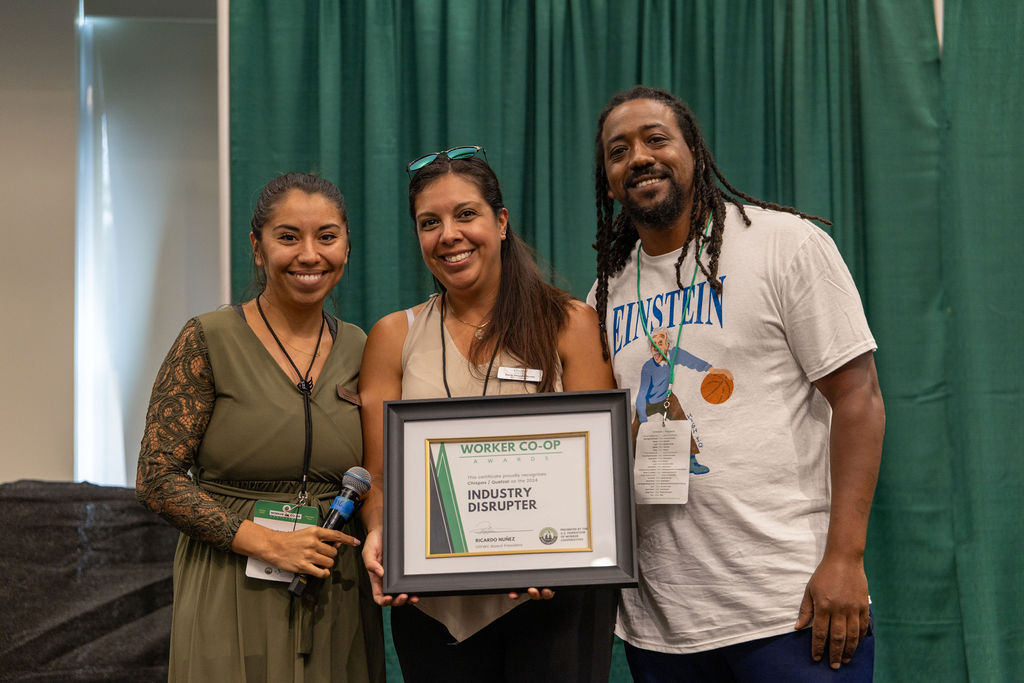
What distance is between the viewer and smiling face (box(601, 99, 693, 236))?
6.20 feet

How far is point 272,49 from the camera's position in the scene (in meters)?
3.19

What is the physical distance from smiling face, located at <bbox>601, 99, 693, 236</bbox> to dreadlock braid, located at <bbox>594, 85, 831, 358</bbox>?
0.10 ft

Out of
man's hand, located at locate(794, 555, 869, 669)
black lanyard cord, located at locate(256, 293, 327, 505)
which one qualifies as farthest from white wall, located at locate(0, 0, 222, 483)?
man's hand, located at locate(794, 555, 869, 669)

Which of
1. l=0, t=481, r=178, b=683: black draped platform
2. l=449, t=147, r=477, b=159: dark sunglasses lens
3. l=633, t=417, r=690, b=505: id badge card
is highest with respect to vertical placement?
l=449, t=147, r=477, b=159: dark sunglasses lens

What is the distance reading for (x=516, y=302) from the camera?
6.41 ft

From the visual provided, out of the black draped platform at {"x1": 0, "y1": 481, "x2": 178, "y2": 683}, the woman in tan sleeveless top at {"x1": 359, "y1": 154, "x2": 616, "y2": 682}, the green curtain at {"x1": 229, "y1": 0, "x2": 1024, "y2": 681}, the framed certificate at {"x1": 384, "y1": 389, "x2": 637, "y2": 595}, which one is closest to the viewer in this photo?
the framed certificate at {"x1": 384, "y1": 389, "x2": 637, "y2": 595}

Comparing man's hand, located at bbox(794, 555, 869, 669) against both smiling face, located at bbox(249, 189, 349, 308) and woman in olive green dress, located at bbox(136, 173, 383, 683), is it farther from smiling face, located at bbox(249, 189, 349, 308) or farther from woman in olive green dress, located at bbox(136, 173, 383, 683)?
smiling face, located at bbox(249, 189, 349, 308)

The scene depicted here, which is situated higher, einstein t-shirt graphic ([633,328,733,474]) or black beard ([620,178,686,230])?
black beard ([620,178,686,230])

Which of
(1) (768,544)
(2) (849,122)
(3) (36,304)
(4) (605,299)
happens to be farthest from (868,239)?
(3) (36,304)

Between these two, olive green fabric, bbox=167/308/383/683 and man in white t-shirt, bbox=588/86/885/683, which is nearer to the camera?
man in white t-shirt, bbox=588/86/885/683

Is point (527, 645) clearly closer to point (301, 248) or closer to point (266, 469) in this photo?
point (266, 469)

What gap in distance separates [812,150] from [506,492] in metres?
2.16

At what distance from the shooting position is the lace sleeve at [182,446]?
5.95ft

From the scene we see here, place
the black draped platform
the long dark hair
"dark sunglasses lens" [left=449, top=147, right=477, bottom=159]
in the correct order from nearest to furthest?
1. the long dark hair
2. "dark sunglasses lens" [left=449, top=147, right=477, bottom=159]
3. the black draped platform
